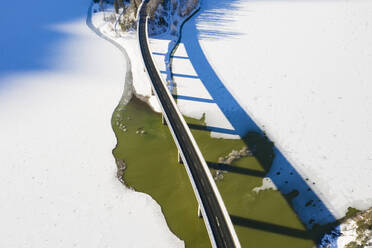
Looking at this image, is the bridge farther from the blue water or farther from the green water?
the blue water

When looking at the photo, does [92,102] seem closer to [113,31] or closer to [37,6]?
[113,31]

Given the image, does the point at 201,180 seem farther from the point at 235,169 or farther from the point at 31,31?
the point at 31,31

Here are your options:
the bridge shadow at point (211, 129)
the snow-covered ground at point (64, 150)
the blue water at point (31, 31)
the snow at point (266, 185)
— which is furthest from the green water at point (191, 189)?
the blue water at point (31, 31)

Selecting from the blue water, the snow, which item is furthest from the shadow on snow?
the blue water

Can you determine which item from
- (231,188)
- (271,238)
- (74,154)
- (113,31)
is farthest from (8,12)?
(271,238)

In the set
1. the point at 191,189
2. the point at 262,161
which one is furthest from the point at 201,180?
the point at 262,161
